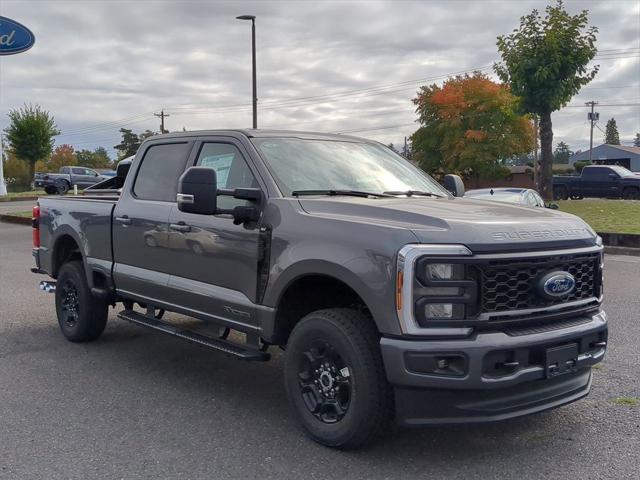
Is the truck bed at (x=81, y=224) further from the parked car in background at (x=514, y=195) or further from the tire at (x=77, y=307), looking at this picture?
the parked car in background at (x=514, y=195)

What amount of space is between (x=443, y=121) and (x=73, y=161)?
6772 centimetres

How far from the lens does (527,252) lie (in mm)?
3746

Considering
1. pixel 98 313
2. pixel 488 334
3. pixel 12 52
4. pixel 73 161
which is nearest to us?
pixel 488 334

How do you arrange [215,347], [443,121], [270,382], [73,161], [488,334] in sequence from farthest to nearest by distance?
[73,161]
[443,121]
[270,382]
[215,347]
[488,334]

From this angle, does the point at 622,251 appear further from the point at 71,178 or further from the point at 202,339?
the point at 71,178

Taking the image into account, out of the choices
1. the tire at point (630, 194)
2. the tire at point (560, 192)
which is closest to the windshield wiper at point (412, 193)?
the tire at point (630, 194)

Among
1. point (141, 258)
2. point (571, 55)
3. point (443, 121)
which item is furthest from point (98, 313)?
point (443, 121)

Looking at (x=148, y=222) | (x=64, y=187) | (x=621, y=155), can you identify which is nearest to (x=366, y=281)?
(x=148, y=222)

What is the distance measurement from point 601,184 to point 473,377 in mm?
31751

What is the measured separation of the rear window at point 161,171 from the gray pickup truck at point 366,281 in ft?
0.10

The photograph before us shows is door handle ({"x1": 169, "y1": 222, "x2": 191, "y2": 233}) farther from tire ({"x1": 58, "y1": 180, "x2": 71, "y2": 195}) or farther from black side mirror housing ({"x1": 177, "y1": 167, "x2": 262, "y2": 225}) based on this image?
tire ({"x1": 58, "y1": 180, "x2": 71, "y2": 195})

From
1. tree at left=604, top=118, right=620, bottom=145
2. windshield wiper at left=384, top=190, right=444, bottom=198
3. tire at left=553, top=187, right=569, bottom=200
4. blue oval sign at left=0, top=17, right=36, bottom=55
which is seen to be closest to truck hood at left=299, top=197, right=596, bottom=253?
windshield wiper at left=384, top=190, right=444, bottom=198

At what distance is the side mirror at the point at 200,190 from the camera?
14.3 ft

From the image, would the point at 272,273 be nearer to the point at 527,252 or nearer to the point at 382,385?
the point at 382,385
